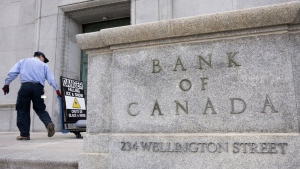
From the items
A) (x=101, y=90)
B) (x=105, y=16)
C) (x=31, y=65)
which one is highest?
(x=105, y=16)

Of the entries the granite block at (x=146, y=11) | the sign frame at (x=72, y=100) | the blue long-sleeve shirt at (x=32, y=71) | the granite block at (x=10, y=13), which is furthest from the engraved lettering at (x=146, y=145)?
the granite block at (x=10, y=13)

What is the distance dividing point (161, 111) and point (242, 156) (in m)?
0.94

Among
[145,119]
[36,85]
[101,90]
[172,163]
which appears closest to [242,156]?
[172,163]

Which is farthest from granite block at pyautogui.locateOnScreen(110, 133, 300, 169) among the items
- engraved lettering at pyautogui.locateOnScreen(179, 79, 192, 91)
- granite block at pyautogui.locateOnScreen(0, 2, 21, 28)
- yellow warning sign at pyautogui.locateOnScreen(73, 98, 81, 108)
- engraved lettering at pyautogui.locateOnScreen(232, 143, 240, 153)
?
granite block at pyautogui.locateOnScreen(0, 2, 21, 28)

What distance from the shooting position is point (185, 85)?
293cm

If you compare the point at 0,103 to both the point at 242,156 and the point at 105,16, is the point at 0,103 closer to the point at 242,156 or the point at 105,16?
the point at 105,16

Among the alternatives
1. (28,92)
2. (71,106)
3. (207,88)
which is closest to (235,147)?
(207,88)

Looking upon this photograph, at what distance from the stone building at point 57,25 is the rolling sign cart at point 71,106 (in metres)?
2.26

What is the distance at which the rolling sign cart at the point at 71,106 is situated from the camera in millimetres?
7086

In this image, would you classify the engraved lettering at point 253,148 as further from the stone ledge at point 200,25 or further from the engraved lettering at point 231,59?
the stone ledge at point 200,25

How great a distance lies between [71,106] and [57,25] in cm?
437

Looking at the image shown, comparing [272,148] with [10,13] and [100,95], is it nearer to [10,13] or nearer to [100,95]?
[100,95]

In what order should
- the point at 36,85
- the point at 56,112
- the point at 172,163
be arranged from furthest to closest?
the point at 56,112 < the point at 36,85 < the point at 172,163

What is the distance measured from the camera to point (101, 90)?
3.26 metres
